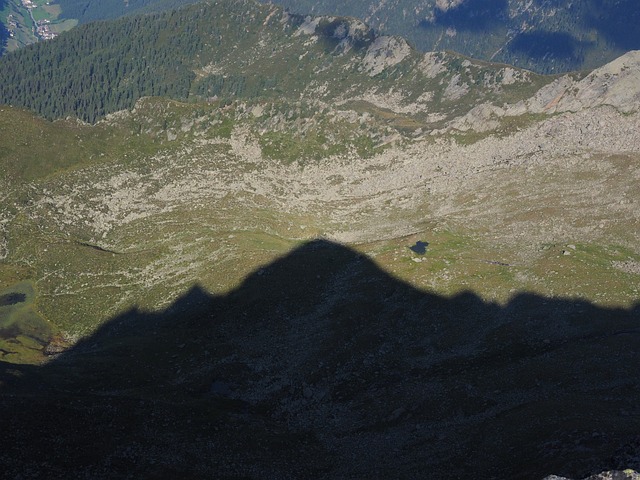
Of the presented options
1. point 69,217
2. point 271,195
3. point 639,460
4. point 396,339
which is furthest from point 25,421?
point 271,195

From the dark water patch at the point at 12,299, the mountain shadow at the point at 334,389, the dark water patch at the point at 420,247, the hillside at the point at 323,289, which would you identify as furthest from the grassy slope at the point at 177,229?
the mountain shadow at the point at 334,389

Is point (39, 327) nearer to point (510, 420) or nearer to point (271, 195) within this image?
point (271, 195)

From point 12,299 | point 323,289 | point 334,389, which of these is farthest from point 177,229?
point 334,389

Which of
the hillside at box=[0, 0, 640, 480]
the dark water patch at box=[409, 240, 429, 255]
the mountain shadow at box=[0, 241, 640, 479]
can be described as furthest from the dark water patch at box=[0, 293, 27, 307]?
the dark water patch at box=[409, 240, 429, 255]

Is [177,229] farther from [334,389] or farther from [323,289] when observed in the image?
[334,389]

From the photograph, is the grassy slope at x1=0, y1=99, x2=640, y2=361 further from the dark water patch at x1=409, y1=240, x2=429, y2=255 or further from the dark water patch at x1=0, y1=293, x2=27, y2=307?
the dark water patch at x1=0, y1=293, x2=27, y2=307

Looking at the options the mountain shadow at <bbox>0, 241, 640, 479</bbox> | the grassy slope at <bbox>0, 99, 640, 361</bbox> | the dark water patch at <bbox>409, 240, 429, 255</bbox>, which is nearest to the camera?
the mountain shadow at <bbox>0, 241, 640, 479</bbox>
